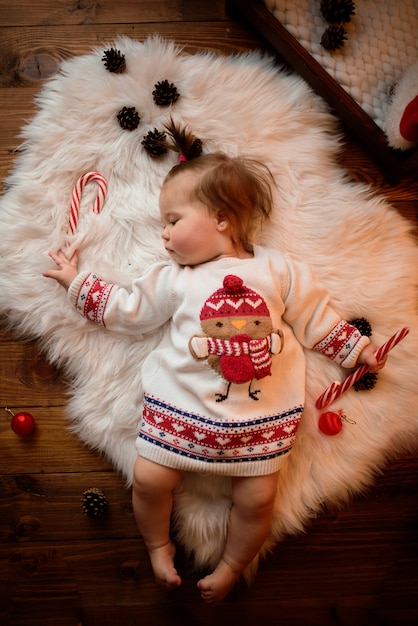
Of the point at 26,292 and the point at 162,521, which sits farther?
the point at 26,292

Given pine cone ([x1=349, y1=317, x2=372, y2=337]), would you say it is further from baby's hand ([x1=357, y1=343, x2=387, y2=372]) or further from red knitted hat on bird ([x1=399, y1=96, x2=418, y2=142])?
red knitted hat on bird ([x1=399, y1=96, x2=418, y2=142])

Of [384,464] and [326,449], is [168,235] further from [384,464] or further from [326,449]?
[384,464]

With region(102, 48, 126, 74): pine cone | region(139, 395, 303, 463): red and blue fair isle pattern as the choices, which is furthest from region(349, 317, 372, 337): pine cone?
region(102, 48, 126, 74): pine cone

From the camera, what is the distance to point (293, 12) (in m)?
1.25

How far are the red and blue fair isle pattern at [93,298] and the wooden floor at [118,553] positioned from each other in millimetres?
221

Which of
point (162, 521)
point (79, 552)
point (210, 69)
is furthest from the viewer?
point (210, 69)

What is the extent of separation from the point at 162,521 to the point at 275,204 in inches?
34.1

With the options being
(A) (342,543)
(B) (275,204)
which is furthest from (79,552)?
(B) (275,204)

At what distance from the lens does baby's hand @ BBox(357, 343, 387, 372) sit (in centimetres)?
115

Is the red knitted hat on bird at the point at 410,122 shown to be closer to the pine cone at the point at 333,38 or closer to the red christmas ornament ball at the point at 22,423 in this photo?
the pine cone at the point at 333,38

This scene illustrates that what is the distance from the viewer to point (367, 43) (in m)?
1.25

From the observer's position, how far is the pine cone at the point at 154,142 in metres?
1.27

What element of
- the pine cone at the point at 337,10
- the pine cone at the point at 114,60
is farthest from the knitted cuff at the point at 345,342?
the pine cone at the point at 114,60

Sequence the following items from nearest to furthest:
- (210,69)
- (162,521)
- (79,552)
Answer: (162,521)
(79,552)
(210,69)
